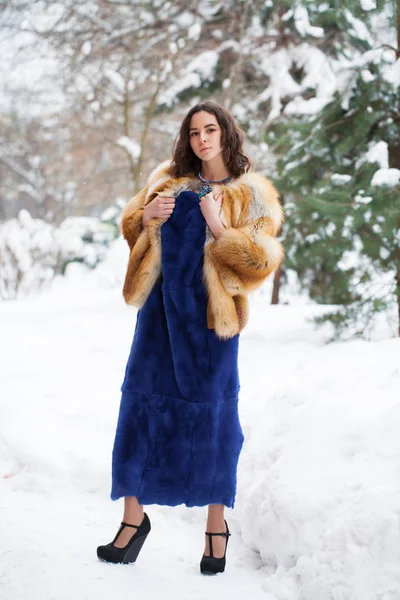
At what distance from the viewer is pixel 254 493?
3.04 metres

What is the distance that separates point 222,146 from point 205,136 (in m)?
0.10

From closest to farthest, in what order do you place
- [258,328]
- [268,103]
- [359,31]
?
[258,328] → [359,31] → [268,103]

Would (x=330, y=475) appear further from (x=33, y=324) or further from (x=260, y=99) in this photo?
(x=260, y=99)

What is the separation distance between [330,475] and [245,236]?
1.03 m

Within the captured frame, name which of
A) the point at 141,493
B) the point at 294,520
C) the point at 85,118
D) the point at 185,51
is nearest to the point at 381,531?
the point at 294,520

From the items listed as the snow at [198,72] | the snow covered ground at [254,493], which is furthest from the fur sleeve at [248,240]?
the snow at [198,72]

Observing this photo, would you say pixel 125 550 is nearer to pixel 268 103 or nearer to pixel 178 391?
pixel 178 391

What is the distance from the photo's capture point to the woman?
8.84 ft

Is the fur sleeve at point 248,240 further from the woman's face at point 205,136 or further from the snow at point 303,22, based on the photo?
the snow at point 303,22

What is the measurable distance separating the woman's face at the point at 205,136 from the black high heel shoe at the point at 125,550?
60.0 inches

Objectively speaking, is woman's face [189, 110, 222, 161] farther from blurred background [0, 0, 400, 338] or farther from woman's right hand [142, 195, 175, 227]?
blurred background [0, 0, 400, 338]

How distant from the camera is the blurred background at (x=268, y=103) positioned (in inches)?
223

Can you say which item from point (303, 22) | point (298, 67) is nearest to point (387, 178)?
point (303, 22)

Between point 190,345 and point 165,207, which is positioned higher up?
point 165,207
